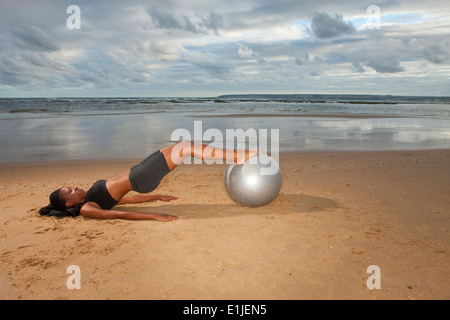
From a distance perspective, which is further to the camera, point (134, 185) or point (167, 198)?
point (167, 198)

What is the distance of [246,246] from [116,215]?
7.67 ft

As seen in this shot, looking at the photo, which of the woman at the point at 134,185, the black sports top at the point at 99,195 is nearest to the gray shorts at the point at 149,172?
the woman at the point at 134,185

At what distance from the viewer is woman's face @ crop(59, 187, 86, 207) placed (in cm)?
561

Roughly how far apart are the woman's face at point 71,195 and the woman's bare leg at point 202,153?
1.82 meters

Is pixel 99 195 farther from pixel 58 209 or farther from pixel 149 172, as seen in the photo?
pixel 149 172

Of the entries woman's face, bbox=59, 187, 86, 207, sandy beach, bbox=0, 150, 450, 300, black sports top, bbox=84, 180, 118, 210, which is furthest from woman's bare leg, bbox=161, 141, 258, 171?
woman's face, bbox=59, 187, 86, 207

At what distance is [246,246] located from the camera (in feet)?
14.2

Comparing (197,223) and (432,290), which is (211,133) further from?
(432,290)

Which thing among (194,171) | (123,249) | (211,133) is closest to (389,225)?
(123,249)

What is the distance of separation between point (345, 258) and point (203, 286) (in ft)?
6.08

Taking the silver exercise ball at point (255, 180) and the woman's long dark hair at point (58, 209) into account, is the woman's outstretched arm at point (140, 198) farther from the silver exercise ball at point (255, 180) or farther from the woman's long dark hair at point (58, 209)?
the silver exercise ball at point (255, 180)

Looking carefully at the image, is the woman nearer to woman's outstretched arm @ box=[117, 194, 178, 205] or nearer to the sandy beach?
the sandy beach

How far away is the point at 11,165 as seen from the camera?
9797 millimetres

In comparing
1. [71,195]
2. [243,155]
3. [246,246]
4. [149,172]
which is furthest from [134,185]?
[246,246]
